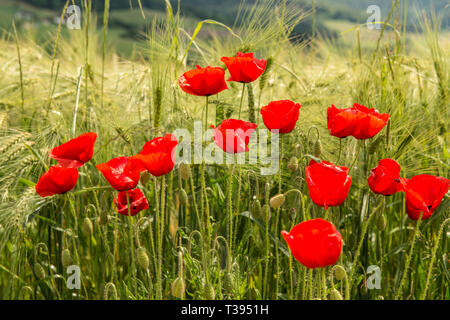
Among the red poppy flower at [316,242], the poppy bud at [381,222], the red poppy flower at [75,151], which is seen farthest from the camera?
the poppy bud at [381,222]

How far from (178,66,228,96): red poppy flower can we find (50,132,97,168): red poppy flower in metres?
0.22

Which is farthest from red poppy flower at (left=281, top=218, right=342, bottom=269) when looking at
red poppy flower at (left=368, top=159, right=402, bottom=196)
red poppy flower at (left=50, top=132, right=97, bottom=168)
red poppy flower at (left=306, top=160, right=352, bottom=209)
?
red poppy flower at (left=50, top=132, right=97, bottom=168)

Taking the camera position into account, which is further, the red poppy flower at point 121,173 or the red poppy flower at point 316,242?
the red poppy flower at point 121,173

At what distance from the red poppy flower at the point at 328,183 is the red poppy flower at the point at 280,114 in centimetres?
16

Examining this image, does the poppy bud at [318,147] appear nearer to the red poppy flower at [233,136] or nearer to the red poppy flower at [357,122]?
the red poppy flower at [357,122]

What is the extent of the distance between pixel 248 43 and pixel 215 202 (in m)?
0.43

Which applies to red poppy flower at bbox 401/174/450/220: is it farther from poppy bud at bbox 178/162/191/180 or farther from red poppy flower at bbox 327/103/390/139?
poppy bud at bbox 178/162/191/180

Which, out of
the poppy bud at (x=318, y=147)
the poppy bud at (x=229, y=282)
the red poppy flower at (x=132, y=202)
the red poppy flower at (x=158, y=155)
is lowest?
the poppy bud at (x=229, y=282)

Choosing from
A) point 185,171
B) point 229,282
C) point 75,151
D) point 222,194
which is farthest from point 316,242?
point 222,194

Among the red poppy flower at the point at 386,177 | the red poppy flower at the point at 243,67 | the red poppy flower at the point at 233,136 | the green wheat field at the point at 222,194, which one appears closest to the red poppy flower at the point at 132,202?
the green wheat field at the point at 222,194

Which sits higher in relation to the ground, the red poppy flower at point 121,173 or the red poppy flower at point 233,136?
the red poppy flower at point 233,136

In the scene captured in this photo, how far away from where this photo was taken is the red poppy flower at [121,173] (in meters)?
0.87
